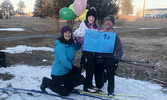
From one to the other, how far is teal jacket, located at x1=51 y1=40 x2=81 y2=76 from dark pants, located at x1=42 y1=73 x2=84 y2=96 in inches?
5.2

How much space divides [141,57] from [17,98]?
6.06 metres

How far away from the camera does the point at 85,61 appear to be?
3951 mm

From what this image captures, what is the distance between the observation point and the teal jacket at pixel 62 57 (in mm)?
3619

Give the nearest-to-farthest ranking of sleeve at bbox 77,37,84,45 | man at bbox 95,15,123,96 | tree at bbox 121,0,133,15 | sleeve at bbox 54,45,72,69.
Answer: sleeve at bbox 54,45,72,69 → man at bbox 95,15,123,96 → sleeve at bbox 77,37,84,45 → tree at bbox 121,0,133,15

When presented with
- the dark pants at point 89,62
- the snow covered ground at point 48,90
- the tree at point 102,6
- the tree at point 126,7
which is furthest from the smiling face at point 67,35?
the tree at point 126,7

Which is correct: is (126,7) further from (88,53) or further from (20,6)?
(20,6)

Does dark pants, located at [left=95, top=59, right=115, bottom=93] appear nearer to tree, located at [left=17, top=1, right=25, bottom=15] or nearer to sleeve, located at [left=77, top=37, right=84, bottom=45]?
sleeve, located at [left=77, top=37, right=84, bottom=45]

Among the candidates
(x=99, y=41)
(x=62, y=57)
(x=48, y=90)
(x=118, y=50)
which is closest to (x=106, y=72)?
(x=118, y=50)

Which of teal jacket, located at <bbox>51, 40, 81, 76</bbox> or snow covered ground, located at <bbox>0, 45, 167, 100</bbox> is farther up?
teal jacket, located at <bbox>51, 40, 81, 76</bbox>

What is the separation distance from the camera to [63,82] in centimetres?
379

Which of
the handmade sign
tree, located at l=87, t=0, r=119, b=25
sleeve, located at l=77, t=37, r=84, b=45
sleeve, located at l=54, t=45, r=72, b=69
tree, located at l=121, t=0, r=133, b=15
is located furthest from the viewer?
tree, located at l=121, t=0, r=133, b=15

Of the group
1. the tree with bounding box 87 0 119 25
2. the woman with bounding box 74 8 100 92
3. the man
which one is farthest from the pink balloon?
the tree with bounding box 87 0 119 25

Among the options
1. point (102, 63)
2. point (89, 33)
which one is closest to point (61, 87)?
point (102, 63)

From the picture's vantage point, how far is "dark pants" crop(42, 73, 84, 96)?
3754 mm
